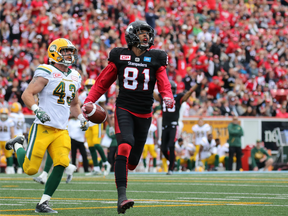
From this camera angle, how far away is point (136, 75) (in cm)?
533

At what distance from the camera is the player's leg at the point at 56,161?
5.47 m

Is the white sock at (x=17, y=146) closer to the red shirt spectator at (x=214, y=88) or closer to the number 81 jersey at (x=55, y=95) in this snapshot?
the number 81 jersey at (x=55, y=95)

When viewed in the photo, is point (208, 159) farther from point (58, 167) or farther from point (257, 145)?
point (58, 167)

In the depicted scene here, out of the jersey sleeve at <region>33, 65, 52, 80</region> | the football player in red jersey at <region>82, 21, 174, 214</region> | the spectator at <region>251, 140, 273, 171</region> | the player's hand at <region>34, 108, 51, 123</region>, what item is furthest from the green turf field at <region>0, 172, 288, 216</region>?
the spectator at <region>251, 140, 273, 171</region>

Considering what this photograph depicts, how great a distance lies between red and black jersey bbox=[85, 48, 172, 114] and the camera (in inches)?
211

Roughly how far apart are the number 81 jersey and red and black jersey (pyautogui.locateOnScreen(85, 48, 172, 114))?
2.42ft

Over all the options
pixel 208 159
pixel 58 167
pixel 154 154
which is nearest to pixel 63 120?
pixel 58 167

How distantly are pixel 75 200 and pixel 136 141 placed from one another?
144 cm

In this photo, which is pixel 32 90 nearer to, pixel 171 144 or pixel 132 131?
pixel 132 131

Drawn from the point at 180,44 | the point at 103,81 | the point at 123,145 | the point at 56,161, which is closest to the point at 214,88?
the point at 180,44

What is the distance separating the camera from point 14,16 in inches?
741

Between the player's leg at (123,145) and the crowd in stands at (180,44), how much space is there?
35.8ft

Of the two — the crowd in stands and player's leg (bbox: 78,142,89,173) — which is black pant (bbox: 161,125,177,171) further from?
the crowd in stands

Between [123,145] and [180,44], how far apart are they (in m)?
16.3
